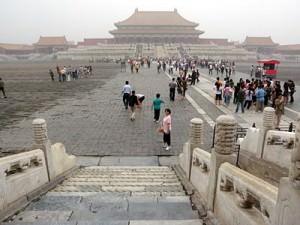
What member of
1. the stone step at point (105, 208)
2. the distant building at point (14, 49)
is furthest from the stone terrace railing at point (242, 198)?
the distant building at point (14, 49)

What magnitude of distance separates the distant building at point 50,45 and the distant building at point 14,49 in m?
2.65

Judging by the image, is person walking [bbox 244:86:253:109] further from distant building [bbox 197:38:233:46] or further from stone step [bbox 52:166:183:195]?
distant building [bbox 197:38:233:46]

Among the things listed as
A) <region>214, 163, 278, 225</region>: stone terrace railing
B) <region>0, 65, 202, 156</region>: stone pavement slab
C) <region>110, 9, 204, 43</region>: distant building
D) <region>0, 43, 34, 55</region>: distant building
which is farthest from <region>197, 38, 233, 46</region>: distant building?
<region>214, 163, 278, 225</region>: stone terrace railing

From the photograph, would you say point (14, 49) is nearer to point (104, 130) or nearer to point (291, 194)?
point (104, 130)

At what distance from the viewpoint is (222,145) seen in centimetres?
462

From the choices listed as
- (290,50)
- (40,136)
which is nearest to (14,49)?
(290,50)

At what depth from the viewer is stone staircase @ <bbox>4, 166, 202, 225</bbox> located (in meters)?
4.58

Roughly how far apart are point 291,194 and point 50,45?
327 ft

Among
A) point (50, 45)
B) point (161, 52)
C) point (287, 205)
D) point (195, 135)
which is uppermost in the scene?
point (287, 205)

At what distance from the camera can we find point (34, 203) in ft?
17.9

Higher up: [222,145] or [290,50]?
[222,145]

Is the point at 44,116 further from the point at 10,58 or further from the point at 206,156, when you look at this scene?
the point at 10,58

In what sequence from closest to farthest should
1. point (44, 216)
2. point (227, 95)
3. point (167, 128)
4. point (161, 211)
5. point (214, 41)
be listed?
point (44, 216)
point (161, 211)
point (167, 128)
point (227, 95)
point (214, 41)

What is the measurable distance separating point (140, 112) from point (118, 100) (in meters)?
3.87
